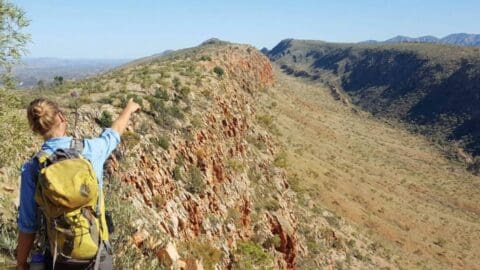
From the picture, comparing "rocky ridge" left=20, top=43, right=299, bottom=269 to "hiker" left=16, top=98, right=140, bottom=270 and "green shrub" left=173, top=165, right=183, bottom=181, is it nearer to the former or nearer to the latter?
"green shrub" left=173, top=165, right=183, bottom=181

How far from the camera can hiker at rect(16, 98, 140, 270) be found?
380cm

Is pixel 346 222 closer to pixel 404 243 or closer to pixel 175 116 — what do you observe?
pixel 404 243

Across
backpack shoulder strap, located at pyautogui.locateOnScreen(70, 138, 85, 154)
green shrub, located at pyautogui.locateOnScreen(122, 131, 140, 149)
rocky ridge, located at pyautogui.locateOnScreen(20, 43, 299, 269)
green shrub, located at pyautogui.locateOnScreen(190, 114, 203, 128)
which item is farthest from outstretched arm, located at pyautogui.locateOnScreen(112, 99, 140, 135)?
green shrub, located at pyautogui.locateOnScreen(190, 114, 203, 128)

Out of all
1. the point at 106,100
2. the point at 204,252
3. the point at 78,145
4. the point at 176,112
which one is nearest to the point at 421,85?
the point at 176,112

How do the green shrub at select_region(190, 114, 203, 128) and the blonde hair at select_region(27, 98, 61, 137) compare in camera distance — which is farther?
the green shrub at select_region(190, 114, 203, 128)

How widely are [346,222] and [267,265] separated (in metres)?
17.9

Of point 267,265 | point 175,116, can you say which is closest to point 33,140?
point 175,116

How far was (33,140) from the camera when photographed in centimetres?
1295

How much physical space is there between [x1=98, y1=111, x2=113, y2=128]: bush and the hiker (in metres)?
13.0

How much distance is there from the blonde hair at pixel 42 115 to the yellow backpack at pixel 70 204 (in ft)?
0.73

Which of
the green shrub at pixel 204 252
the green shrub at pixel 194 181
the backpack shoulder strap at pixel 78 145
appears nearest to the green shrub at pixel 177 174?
the green shrub at pixel 194 181

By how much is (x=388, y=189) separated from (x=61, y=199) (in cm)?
5374

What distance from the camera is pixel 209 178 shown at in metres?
20.6

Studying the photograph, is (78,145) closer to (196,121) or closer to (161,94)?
(196,121)
